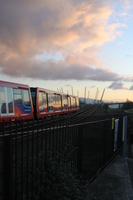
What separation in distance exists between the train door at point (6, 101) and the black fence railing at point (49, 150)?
22.0 ft

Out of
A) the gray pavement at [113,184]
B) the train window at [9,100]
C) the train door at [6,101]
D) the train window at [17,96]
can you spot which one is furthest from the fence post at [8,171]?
the train window at [17,96]

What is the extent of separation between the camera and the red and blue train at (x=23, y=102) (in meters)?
12.6

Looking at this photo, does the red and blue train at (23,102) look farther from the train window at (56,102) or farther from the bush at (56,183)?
the bush at (56,183)

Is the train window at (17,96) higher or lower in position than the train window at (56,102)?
higher

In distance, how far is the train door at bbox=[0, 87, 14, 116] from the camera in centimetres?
1231

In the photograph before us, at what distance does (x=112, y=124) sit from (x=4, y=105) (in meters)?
7.25

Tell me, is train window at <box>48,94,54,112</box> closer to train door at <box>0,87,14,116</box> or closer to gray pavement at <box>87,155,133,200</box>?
train door at <box>0,87,14,116</box>

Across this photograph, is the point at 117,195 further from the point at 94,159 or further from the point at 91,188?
the point at 94,159

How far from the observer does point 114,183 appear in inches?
208

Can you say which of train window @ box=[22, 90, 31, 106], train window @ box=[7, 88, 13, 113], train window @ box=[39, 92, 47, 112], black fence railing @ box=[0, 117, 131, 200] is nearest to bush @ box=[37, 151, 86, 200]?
black fence railing @ box=[0, 117, 131, 200]

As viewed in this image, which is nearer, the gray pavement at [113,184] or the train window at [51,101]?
the gray pavement at [113,184]

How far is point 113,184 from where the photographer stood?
17.1 feet

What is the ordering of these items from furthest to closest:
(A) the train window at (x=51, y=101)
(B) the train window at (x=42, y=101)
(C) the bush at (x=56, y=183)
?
(A) the train window at (x=51, y=101)
(B) the train window at (x=42, y=101)
(C) the bush at (x=56, y=183)

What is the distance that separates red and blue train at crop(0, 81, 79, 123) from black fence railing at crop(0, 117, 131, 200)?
3042 mm
